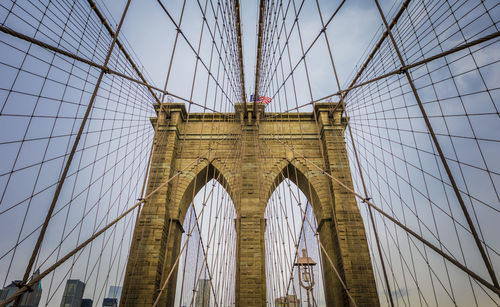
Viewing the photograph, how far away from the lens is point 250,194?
9719 mm

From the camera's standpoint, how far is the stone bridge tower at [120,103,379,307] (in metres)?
8.32

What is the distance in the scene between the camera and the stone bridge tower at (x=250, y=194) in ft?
27.3

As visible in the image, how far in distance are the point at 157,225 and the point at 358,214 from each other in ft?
23.4

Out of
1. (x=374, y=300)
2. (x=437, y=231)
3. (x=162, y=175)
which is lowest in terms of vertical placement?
(x=374, y=300)

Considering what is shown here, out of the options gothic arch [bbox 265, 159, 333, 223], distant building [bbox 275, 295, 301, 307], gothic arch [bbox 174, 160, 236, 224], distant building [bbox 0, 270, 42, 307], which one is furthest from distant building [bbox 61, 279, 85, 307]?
gothic arch [bbox 265, 159, 333, 223]

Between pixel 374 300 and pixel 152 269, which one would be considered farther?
pixel 152 269

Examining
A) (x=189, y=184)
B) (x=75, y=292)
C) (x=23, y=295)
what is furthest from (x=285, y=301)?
(x=75, y=292)

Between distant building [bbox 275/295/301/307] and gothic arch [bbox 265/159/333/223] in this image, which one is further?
gothic arch [bbox 265/159/333/223]

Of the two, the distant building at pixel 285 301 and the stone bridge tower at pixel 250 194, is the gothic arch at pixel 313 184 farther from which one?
the distant building at pixel 285 301

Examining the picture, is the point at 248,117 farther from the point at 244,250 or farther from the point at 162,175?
the point at 244,250

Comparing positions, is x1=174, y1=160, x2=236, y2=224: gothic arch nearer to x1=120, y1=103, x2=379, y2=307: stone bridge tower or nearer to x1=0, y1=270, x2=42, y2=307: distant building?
x1=120, y1=103, x2=379, y2=307: stone bridge tower

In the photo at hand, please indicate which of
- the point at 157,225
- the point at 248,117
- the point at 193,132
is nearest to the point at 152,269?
the point at 157,225

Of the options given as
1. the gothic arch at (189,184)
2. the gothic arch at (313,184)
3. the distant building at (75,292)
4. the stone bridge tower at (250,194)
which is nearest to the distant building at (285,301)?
the stone bridge tower at (250,194)

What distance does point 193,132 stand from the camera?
11.9 m
